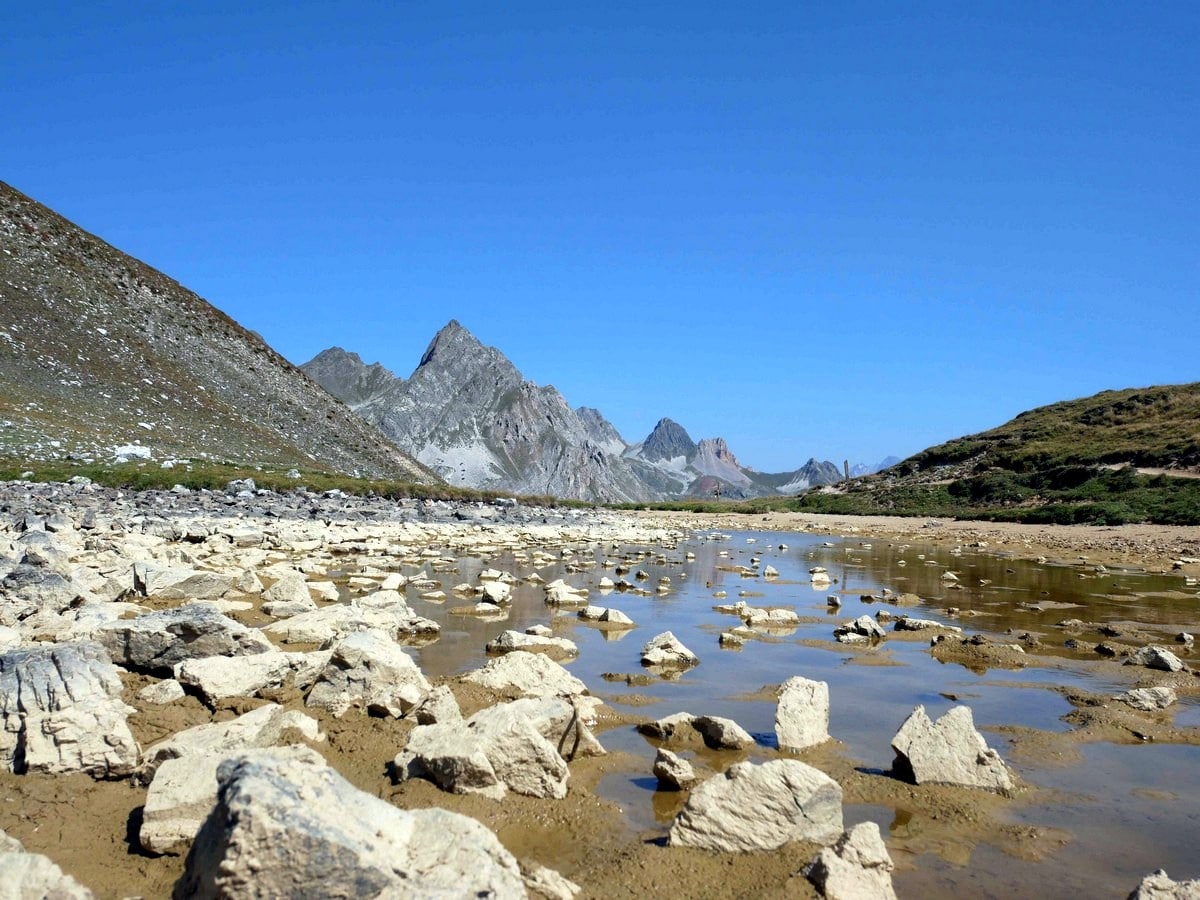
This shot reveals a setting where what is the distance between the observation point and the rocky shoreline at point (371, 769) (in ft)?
11.6

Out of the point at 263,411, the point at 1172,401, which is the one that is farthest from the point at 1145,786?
the point at 1172,401

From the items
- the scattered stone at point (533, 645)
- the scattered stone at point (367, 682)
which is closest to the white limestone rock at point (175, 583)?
the scattered stone at point (533, 645)

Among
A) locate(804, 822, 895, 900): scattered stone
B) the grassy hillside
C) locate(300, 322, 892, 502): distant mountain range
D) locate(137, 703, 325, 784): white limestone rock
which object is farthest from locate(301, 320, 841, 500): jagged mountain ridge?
locate(804, 822, 895, 900): scattered stone

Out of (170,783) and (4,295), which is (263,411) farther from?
(170,783)

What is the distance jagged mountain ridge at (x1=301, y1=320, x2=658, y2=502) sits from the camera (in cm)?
16638

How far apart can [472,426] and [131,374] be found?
445 ft

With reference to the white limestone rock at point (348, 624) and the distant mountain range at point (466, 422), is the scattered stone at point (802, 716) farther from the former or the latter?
the distant mountain range at point (466, 422)

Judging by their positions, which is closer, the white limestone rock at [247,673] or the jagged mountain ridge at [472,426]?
the white limestone rock at [247,673]

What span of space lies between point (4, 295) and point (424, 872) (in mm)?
53044

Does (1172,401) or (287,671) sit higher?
(1172,401)

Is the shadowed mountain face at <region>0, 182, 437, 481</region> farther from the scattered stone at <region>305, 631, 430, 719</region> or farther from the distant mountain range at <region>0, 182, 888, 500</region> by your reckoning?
the scattered stone at <region>305, 631, 430, 719</region>

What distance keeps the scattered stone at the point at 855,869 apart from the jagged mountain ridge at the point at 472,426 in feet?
500

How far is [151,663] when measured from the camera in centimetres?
691

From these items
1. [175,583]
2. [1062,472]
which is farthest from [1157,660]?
[1062,472]
